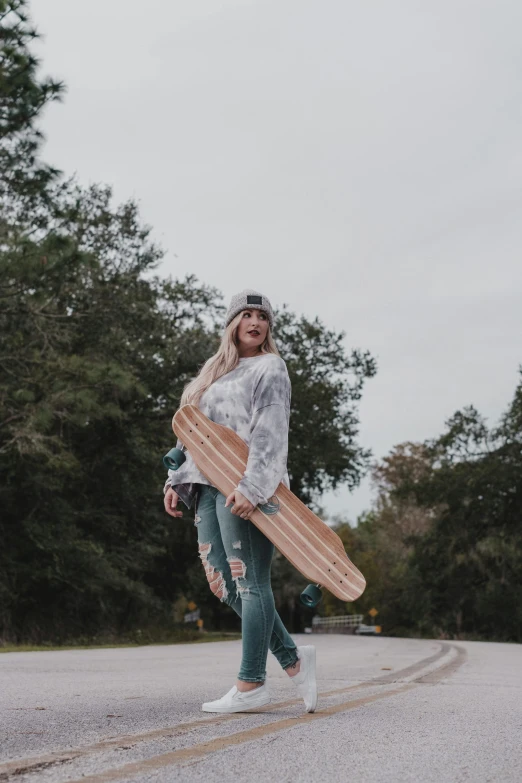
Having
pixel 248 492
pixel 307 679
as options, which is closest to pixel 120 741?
pixel 248 492

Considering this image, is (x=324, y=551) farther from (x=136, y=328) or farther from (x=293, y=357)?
(x=293, y=357)

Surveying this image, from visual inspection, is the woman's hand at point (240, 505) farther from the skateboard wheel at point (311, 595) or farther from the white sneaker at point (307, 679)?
the white sneaker at point (307, 679)

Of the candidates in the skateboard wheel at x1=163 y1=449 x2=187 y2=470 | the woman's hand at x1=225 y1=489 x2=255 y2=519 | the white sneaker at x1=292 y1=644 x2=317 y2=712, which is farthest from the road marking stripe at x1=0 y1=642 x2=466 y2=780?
the skateboard wheel at x1=163 y1=449 x2=187 y2=470

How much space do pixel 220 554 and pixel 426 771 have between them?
2.00 meters

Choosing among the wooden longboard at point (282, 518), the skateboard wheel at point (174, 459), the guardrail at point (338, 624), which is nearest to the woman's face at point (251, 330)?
the wooden longboard at point (282, 518)

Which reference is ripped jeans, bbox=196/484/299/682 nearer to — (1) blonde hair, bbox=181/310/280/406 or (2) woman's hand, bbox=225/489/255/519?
(2) woman's hand, bbox=225/489/255/519

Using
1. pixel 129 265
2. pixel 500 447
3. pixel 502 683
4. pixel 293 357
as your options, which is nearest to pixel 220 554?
pixel 502 683

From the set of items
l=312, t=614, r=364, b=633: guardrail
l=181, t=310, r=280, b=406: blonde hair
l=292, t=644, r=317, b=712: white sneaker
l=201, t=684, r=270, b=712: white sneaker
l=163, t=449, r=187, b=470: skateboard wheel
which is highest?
l=312, t=614, r=364, b=633: guardrail

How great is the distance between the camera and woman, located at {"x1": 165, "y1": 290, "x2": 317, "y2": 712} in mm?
4863

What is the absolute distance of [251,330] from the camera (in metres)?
5.20

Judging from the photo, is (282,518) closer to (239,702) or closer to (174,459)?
(174,459)

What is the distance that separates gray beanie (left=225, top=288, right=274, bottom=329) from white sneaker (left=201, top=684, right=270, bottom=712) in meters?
1.81

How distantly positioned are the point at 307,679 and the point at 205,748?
4.97ft

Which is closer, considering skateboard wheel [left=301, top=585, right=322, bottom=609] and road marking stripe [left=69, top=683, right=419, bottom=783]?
road marking stripe [left=69, top=683, right=419, bottom=783]
